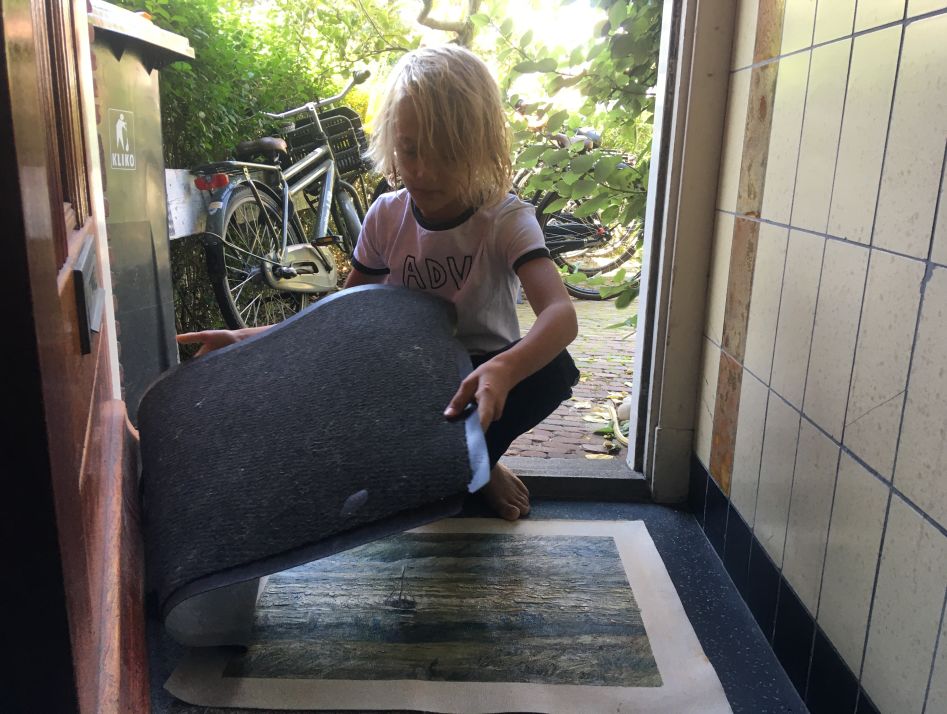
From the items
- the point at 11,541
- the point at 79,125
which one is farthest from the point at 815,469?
the point at 79,125

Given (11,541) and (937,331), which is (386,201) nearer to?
(937,331)

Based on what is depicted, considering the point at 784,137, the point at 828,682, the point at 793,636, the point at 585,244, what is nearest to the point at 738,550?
the point at 793,636

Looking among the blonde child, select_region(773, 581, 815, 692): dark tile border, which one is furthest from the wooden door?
select_region(773, 581, 815, 692): dark tile border

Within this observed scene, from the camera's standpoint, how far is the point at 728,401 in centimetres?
155

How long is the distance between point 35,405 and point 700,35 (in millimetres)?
1511

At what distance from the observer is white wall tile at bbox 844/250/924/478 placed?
91 centimetres

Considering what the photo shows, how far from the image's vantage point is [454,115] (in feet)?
4.70

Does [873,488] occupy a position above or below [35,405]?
below

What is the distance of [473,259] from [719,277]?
Answer: 1.69ft

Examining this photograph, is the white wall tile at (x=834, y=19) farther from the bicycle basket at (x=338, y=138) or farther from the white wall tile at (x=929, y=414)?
the bicycle basket at (x=338, y=138)

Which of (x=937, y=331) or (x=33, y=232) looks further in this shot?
(x=937, y=331)

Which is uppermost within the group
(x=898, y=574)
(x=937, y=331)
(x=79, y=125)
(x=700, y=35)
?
(x=700, y=35)

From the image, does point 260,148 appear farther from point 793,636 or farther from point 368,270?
point 793,636

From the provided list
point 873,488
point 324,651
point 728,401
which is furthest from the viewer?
point 728,401
